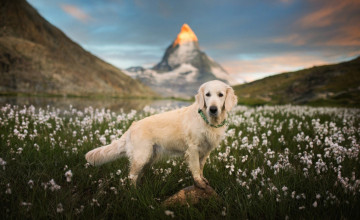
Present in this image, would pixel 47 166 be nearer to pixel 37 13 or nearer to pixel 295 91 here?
pixel 295 91

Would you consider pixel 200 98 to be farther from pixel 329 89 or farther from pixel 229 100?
pixel 329 89

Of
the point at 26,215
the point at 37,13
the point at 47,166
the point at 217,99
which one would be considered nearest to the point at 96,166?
the point at 47,166

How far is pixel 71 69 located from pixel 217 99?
4299 inches

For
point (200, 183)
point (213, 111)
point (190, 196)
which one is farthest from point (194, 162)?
point (213, 111)

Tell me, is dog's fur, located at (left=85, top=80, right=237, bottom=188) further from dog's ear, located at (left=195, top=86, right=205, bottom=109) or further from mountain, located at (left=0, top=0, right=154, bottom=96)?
mountain, located at (left=0, top=0, right=154, bottom=96)

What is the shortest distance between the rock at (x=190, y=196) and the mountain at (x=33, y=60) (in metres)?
71.6

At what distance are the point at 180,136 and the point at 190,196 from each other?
1341 mm

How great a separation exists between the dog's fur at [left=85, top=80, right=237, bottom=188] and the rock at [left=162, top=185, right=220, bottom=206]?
19cm

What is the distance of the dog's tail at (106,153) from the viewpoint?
4516mm

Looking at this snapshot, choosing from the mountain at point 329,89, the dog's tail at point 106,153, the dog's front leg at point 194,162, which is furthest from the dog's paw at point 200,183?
the mountain at point 329,89

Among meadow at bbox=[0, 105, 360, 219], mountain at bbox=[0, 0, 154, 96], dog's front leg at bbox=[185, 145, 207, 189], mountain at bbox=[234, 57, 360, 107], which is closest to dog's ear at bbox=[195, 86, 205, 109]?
dog's front leg at bbox=[185, 145, 207, 189]

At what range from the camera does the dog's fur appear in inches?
167

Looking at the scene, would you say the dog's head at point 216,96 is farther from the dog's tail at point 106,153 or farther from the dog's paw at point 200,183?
the dog's tail at point 106,153

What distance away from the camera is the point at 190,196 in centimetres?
347
